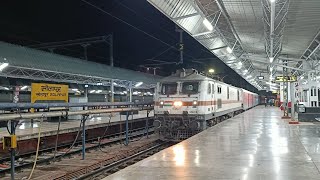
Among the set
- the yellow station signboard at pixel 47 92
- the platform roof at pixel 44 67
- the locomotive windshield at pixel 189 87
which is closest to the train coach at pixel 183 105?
the locomotive windshield at pixel 189 87

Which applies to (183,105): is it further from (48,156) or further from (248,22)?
(48,156)

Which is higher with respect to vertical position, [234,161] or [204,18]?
[204,18]

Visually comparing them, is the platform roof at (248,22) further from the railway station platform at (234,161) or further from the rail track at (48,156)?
the rail track at (48,156)

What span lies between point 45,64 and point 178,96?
6928mm

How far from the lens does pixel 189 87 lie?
16375 millimetres

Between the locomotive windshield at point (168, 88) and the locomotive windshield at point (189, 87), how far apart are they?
43 cm

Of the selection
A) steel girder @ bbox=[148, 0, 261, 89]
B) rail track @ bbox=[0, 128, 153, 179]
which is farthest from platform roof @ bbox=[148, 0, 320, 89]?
rail track @ bbox=[0, 128, 153, 179]

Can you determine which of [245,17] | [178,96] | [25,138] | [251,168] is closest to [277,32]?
[245,17]

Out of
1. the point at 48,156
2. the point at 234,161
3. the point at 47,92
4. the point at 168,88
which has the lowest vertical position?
the point at 48,156

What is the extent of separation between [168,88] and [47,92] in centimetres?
578

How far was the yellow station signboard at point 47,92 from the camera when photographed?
44.1 ft

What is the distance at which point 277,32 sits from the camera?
55.2 feet

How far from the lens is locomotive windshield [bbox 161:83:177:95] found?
16.6 metres

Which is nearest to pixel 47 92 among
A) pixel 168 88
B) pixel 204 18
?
pixel 168 88
